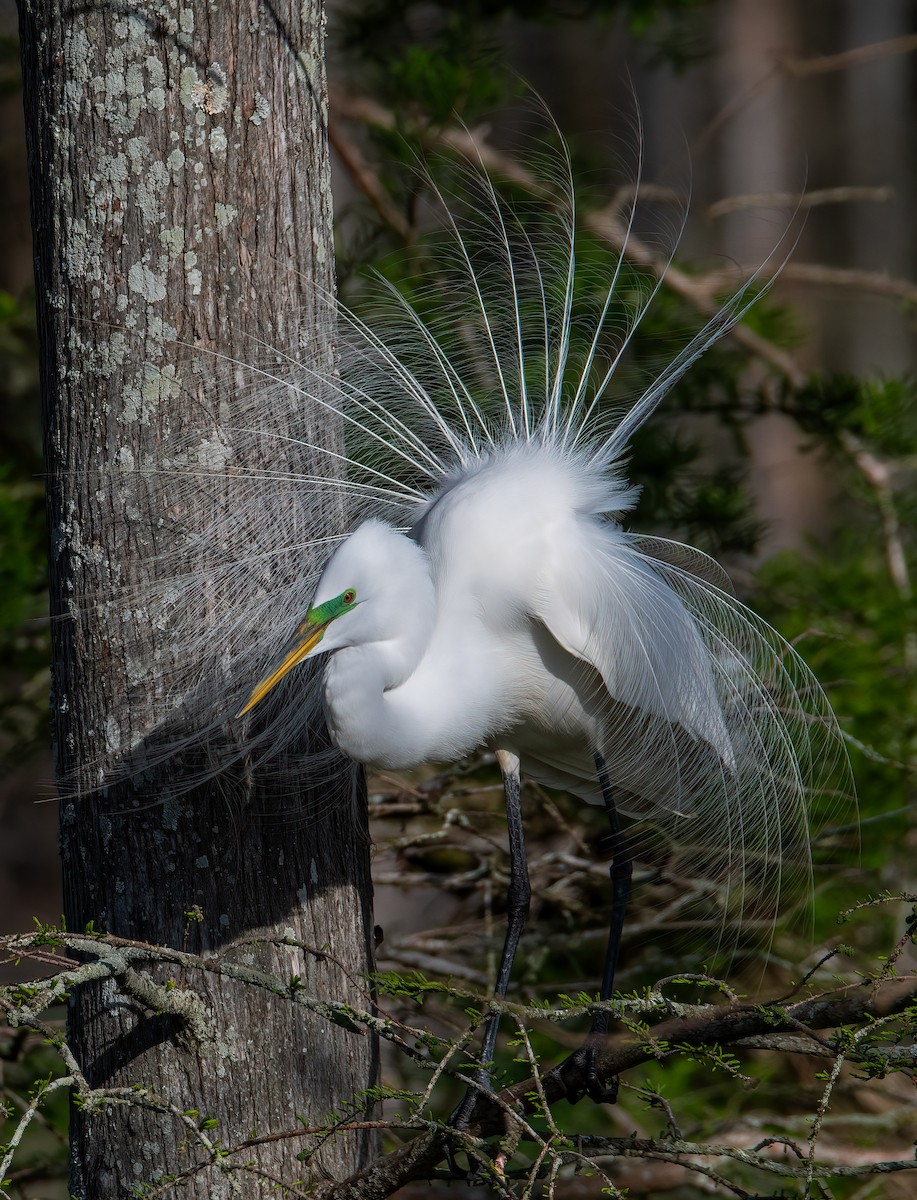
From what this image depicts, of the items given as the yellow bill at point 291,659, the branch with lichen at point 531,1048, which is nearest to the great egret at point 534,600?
the yellow bill at point 291,659

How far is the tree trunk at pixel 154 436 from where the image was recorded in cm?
158

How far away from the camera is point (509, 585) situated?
6.03ft

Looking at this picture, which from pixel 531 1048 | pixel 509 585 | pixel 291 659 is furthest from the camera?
pixel 509 585

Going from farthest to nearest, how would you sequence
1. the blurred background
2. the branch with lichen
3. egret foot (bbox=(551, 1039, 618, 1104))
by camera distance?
the blurred background → egret foot (bbox=(551, 1039, 618, 1104)) → the branch with lichen

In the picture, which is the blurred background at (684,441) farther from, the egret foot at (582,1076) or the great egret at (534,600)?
the egret foot at (582,1076)

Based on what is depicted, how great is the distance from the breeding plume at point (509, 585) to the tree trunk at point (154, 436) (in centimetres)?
10

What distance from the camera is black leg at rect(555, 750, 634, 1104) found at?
1.84m

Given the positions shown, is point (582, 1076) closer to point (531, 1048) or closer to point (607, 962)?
point (607, 962)

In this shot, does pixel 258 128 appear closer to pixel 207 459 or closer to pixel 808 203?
pixel 207 459

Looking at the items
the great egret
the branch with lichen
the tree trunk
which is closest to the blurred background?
the great egret

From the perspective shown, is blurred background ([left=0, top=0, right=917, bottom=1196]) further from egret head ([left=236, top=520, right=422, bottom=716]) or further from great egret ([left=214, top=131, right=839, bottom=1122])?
egret head ([left=236, top=520, right=422, bottom=716])

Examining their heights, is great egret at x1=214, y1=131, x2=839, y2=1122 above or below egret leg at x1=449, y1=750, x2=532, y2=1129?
above

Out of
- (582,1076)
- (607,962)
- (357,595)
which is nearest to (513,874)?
(607,962)

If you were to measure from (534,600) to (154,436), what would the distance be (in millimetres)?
623
